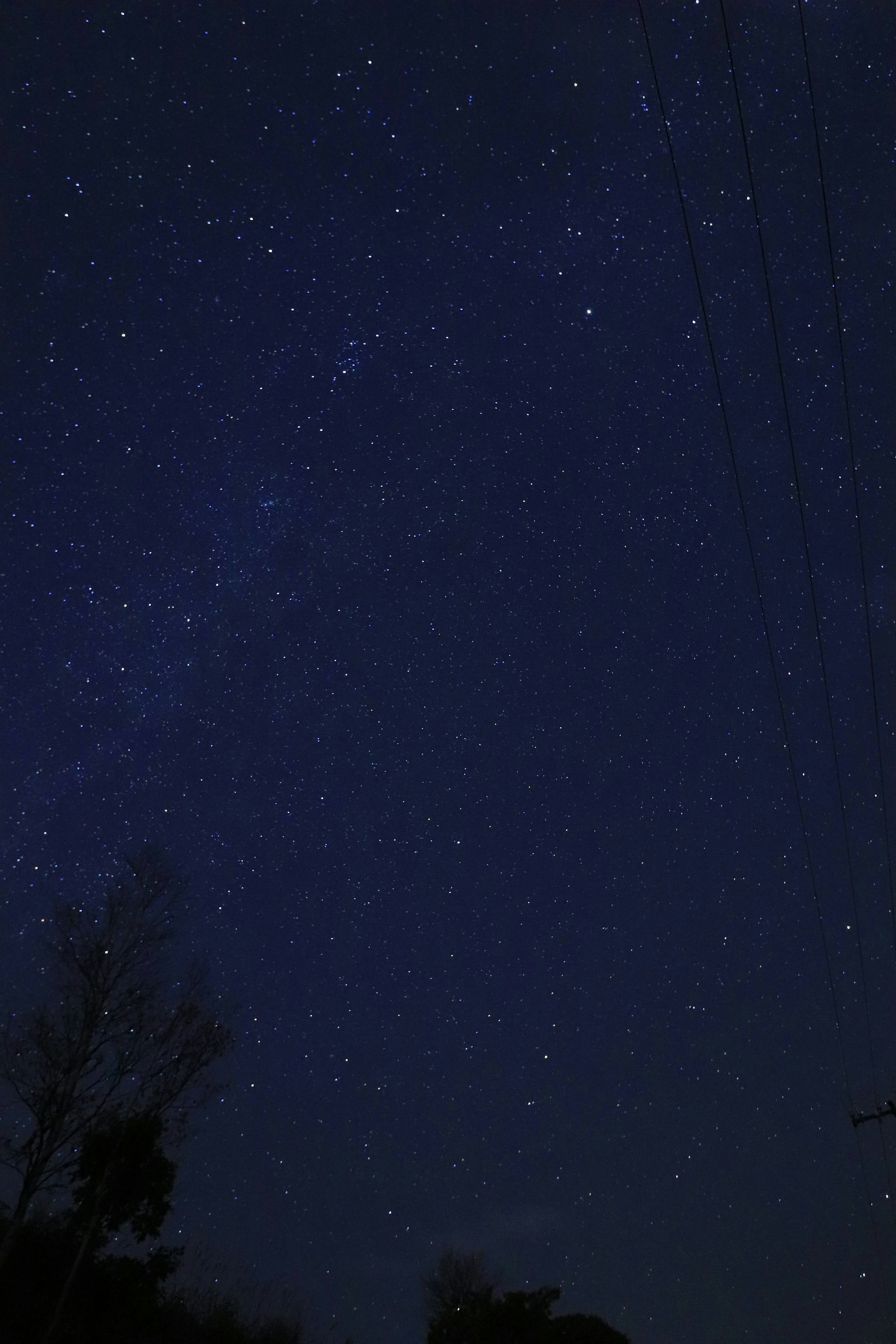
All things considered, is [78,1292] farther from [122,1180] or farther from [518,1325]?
[518,1325]

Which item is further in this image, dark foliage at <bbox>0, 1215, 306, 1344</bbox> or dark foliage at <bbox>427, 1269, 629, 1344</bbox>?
dark foliage at <bbox>427, 1269, 629, 1344</bbox>

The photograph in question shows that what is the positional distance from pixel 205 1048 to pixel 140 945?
2.25m

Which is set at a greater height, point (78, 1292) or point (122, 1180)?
point (122, 1180)

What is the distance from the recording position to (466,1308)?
26062 mm

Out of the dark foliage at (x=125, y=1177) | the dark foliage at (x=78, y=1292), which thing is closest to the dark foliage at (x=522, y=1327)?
the dark foliage at (x=78, y=1292)

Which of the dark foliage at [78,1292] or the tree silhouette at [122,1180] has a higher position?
the tree silhouette at [122,1180]

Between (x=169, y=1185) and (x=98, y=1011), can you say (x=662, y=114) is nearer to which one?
(x=98, y=1011)

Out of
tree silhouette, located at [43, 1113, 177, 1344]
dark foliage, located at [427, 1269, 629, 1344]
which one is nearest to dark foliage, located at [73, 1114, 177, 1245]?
tree silhouette, located at [43, 1113, 177, 1344]

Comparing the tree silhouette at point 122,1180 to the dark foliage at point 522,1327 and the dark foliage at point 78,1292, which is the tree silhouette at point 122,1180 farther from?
the dark foliage at point 522,1327

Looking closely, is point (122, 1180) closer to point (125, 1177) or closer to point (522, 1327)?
point (125, 1177)

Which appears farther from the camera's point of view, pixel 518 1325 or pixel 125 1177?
pixel 518 1325

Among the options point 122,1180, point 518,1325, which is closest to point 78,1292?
point 122,1180

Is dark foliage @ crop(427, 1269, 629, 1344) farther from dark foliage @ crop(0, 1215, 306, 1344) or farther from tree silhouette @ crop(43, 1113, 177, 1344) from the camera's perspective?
tree silhouette @ crop(43, 1113, 177, 1344)

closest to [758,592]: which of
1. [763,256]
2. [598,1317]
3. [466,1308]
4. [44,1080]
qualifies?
[763,256]
